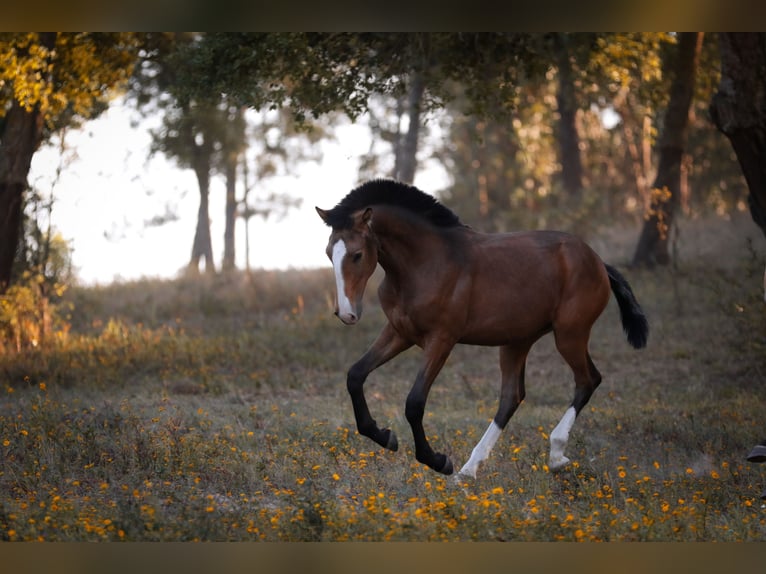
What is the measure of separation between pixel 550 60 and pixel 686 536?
869cm

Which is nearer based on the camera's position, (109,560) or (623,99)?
(109,560)

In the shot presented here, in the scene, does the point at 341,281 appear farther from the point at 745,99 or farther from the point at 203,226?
the point at 203,226

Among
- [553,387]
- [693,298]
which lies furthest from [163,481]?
[693,298]

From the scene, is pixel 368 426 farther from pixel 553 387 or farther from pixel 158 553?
pixel 553 387

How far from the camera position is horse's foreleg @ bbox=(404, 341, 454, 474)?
7406mm

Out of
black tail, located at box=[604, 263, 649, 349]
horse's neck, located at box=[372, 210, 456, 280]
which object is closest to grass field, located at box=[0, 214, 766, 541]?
black tail, located at box=[604, 263, 649, 349]

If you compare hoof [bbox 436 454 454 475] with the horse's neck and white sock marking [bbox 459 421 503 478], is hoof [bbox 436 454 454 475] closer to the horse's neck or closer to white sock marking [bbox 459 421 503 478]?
white sock marking [bbox 459 421 503 478]

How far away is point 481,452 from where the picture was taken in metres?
7.90

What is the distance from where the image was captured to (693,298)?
53.2 feet

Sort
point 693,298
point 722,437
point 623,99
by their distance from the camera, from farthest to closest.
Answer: point 623,99
point 693,298
point 722,437

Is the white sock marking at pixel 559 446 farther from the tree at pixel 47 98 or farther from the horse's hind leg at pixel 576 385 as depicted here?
the tree at pixel 47 98

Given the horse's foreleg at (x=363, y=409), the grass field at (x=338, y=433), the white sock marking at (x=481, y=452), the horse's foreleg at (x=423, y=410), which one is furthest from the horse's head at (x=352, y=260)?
the white sock marking at (x=481, y=452)

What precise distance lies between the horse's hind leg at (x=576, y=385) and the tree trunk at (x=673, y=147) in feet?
27.2
